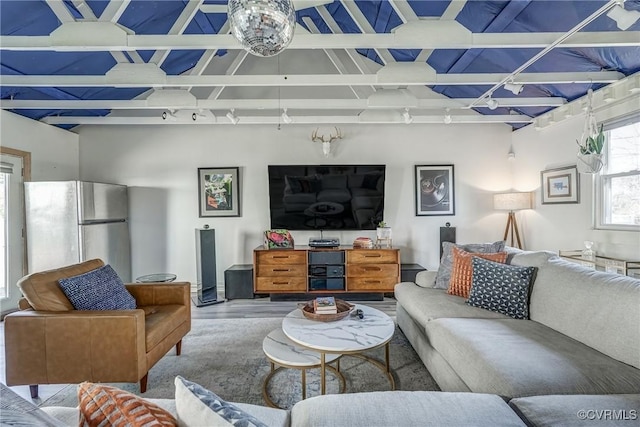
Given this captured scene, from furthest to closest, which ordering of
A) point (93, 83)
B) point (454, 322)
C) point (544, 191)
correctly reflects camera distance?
point (544, 191) < point (93, 83) < point (454, 322)

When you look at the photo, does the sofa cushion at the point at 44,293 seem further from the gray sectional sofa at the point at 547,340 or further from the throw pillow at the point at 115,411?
the gray sectional sofa at the point at 547,340

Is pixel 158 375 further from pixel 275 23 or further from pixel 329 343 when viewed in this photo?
pixel 275 23

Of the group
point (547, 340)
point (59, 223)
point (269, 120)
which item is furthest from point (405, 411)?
point (59, 223)

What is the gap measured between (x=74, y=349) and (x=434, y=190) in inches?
174

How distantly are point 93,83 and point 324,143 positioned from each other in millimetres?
2698

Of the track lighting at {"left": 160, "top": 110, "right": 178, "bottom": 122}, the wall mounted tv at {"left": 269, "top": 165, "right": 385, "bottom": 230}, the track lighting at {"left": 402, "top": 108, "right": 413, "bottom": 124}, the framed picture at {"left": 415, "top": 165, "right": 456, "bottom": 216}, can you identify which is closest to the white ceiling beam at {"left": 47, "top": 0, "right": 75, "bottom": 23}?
the track lighting at {"left": 160, "top": 110, "right": 178, "bottom": 122}

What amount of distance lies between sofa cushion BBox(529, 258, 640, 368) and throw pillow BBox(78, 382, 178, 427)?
2035 mm

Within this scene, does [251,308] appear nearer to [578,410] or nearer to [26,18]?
[578,410]

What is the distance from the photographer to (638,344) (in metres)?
1.45

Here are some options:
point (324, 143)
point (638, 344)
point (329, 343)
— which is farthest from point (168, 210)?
point (638, 344)

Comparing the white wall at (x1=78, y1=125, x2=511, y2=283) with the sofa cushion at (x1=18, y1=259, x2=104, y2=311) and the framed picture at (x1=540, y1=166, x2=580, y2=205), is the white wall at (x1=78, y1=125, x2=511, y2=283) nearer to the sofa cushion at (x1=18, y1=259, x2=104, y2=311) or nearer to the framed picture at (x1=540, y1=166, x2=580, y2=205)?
the framed picture at (x1=540, y1=166, x2=580, y2=205)

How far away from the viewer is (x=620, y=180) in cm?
307

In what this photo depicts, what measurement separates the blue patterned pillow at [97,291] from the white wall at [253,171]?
226cm

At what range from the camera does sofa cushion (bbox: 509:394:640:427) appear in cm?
104
